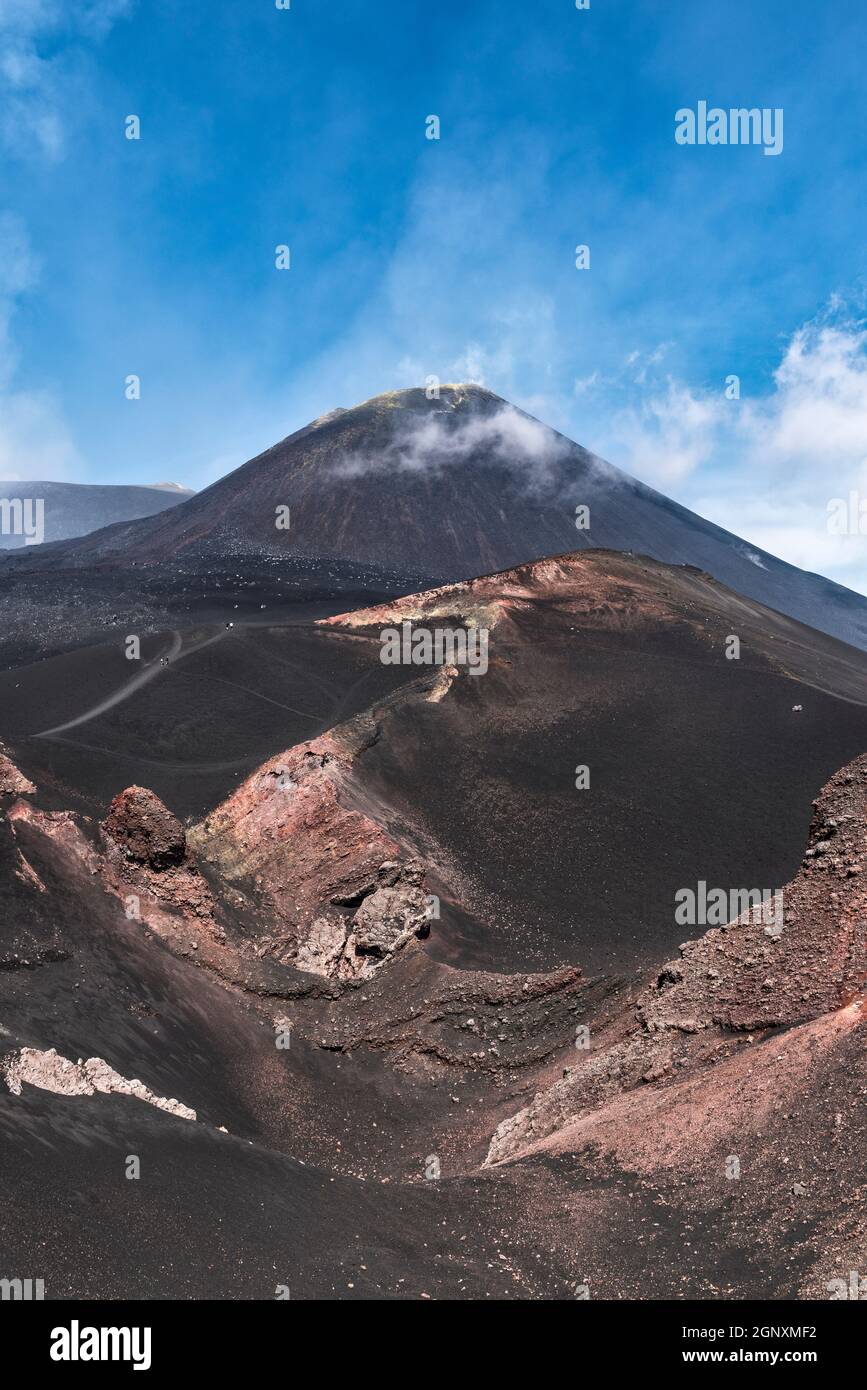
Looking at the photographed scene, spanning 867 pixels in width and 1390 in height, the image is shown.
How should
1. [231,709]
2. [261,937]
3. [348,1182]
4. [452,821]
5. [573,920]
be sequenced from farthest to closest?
[231,709] → [452,821] → [573,920] → [261,937] → [348,1182]

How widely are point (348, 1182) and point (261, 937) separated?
10360mm

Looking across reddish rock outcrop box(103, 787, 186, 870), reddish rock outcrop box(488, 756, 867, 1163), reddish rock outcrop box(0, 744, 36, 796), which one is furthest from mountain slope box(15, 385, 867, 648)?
reddish rock outcrop box(488, 756, 867, 1163)

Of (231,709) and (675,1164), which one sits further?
(231,709)

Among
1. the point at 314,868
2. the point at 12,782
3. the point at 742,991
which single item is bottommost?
the point at 742,991

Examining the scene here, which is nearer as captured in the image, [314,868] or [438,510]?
[314,868]

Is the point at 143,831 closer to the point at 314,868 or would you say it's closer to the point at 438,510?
the point at 314,868

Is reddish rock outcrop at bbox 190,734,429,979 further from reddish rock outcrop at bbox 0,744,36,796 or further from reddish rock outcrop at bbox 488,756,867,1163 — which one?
reddish rock outcrop at bbox 488,756,867,1163

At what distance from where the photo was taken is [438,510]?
107 m

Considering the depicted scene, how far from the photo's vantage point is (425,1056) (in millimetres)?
18531

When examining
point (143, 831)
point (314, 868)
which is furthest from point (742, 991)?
point (143, 831)

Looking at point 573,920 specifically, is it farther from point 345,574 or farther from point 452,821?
point 345,574

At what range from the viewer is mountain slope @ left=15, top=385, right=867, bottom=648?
98.9 metres

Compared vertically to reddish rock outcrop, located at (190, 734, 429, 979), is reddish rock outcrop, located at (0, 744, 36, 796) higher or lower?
higher
